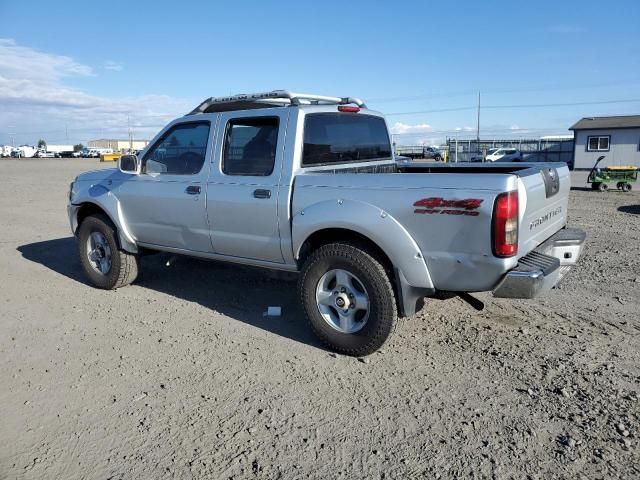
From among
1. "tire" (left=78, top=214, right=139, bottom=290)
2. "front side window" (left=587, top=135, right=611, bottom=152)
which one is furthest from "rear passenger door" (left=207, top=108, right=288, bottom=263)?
"front side window" (left=587, top=135, right=611, bottom=152)

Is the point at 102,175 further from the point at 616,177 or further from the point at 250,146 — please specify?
the point at 616,177

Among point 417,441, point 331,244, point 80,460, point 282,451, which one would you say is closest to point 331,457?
point 282,451

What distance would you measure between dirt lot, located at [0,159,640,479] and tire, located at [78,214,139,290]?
21 cm

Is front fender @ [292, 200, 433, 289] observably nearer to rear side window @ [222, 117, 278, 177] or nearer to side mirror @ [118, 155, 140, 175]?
rear side window @ [222, 117, 278, 177]

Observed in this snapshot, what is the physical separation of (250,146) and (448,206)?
81.8 inches

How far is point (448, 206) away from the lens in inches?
144

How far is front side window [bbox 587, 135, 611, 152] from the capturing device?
119ft

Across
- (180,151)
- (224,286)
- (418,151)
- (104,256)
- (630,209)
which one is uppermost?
(418,151)

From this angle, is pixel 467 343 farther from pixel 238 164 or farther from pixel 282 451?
pixel 238 164

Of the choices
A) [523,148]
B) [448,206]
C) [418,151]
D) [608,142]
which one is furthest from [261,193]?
[418,151]

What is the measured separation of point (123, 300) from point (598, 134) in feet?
124

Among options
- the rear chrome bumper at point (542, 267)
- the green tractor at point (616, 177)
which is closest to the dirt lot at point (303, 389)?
the rear chrome bumper at point (542, 267)

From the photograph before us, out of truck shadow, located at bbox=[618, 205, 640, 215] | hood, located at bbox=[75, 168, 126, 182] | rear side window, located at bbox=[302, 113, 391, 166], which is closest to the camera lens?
rear side window, located at bbox=[302, 113, 391, 166]

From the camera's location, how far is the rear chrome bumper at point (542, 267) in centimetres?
360
